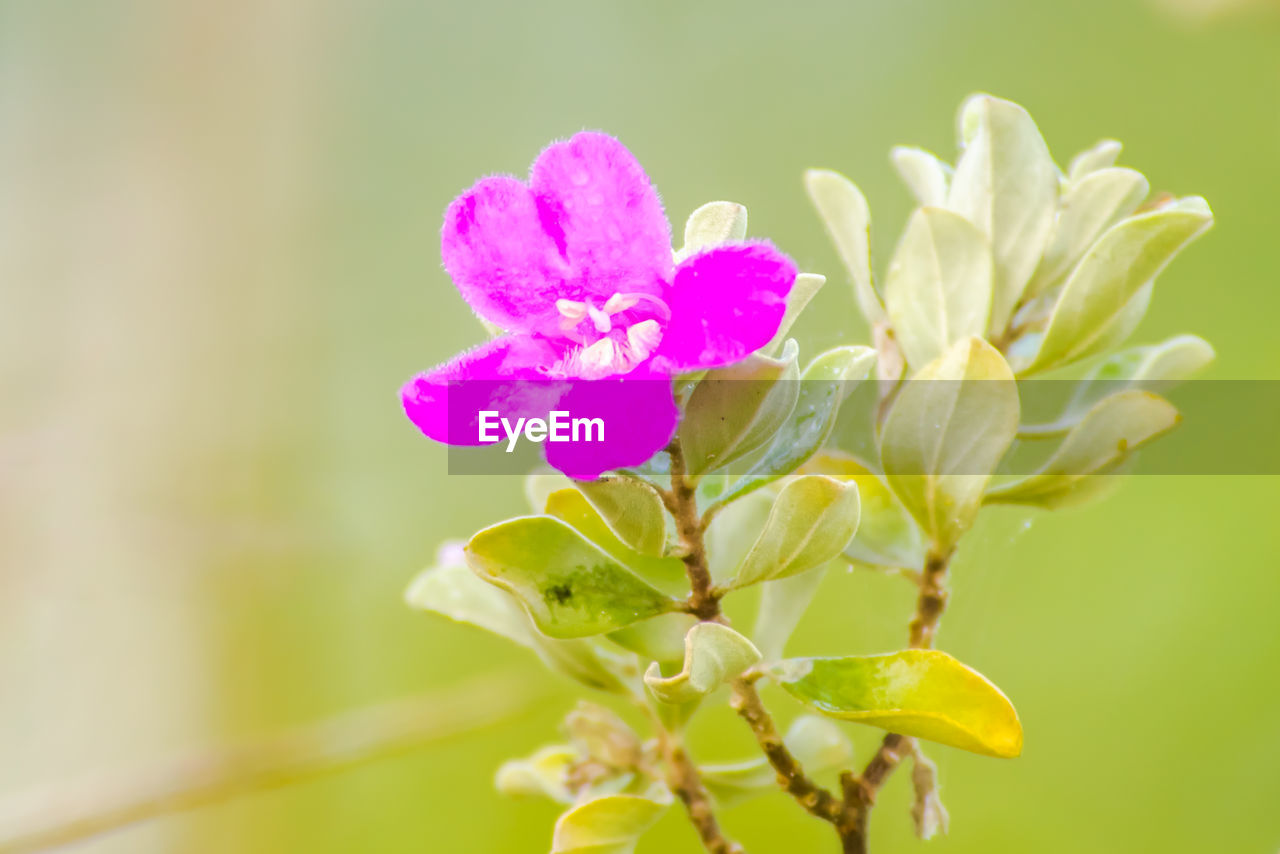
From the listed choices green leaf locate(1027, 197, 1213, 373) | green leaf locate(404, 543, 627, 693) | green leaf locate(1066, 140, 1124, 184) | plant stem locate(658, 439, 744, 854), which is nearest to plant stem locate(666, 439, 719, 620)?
plant stem locate(658, 439, 744, 854)

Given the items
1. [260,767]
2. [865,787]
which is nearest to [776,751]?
[865,787]

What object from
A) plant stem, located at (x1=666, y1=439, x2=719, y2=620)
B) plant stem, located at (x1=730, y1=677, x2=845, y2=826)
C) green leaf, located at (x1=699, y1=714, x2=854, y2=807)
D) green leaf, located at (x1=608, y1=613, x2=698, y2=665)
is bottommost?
green leaf, located at (x1=699, y1=714, x2=854, y2=807)

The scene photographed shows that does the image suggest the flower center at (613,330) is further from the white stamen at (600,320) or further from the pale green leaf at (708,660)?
the pale green leaf at (708,660)

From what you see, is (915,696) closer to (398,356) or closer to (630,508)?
(630,508)

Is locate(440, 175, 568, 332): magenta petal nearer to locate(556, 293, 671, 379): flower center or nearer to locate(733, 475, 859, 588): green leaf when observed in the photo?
locate(556, 293, 671, 379): flower center

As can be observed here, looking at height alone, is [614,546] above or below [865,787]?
above
